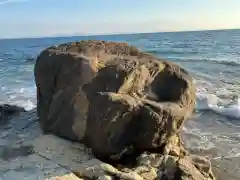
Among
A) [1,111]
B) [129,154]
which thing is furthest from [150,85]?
[1,111]

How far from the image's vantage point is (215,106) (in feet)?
34.4

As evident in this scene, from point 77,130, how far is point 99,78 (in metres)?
0.82

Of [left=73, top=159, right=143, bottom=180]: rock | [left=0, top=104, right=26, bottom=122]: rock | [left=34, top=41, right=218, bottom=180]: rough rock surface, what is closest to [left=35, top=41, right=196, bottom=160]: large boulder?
[left=34, top=41, right=218, bottom=180]: rough rock surface

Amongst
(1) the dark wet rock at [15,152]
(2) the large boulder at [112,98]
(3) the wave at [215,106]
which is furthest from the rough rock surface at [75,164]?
(3) the wave at [215,106]

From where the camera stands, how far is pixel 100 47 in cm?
631

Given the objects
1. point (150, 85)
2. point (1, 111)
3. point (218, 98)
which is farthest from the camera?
point (218, 98)

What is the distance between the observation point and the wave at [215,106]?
9.69 metres

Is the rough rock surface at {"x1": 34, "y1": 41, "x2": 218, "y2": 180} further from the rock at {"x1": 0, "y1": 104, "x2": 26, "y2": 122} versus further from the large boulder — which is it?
the rock at {"x1": 0, "y1": 104, "x2": 26, "y2": 122}

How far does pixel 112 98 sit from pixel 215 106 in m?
6.19

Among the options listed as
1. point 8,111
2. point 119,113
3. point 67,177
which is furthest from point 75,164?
point 8,111

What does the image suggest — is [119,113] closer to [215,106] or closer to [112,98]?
[112,98]

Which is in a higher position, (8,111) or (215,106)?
(8,111)

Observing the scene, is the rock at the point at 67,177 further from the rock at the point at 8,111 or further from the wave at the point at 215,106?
the wave at the point at 215,106

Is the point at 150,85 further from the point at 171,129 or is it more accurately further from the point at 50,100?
the point at 50,100
